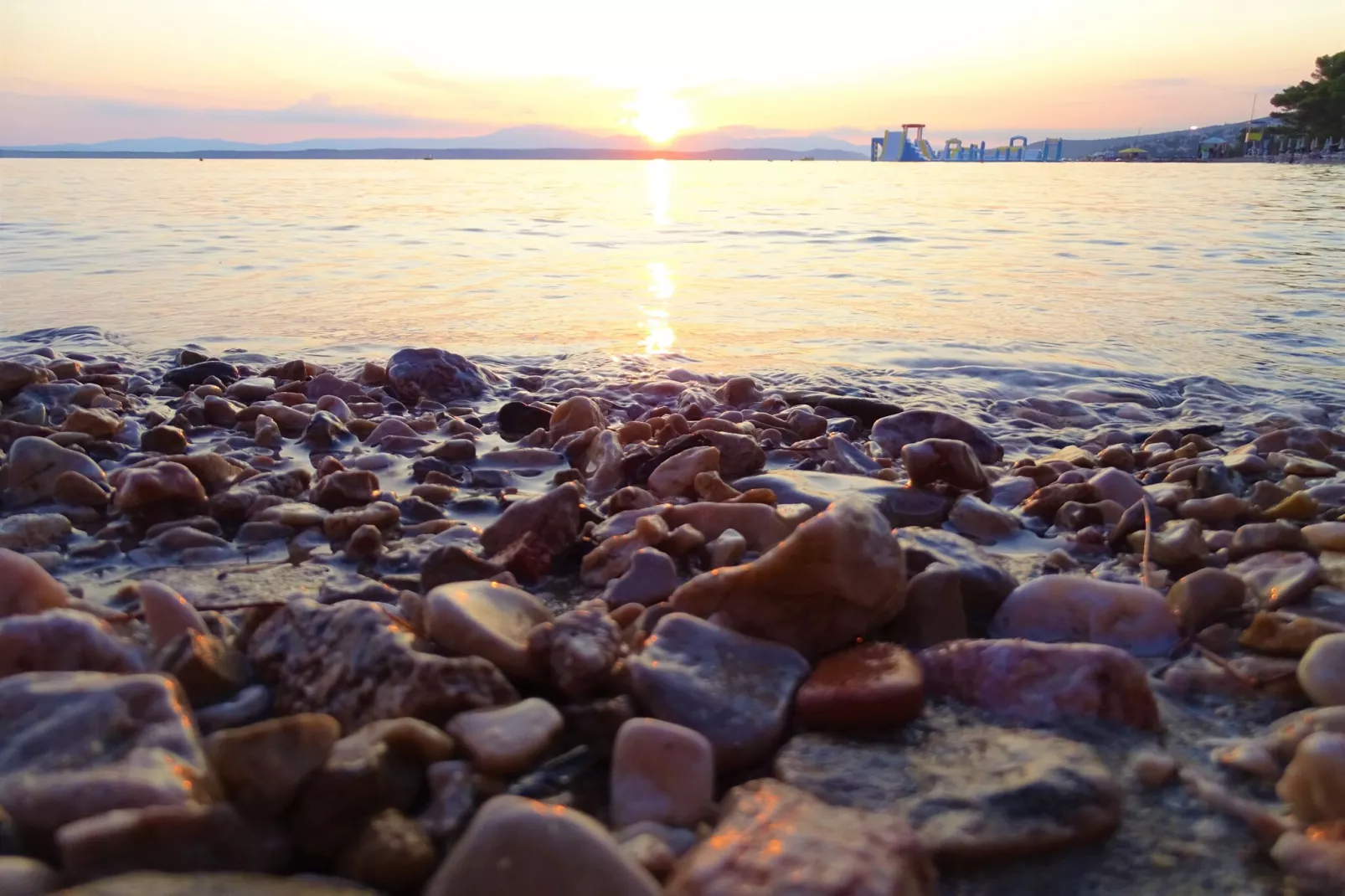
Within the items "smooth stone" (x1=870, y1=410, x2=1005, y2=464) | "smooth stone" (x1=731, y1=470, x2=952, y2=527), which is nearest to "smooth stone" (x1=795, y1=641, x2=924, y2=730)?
"smooth stone" (x1=731, y1=470, x2=952, y2=527)

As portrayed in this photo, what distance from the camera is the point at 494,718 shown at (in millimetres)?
1342

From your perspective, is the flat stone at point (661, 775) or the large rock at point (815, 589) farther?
the large rock at point (815, 589)

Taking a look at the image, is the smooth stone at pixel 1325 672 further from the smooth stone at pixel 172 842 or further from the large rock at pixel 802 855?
the smooth stone at pixel 172 842

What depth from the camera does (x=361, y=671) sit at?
→ 1.41 metres

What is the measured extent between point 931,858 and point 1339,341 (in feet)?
20.5

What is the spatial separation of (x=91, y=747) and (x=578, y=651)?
0.69 metres

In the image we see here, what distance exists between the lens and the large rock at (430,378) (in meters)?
4.60

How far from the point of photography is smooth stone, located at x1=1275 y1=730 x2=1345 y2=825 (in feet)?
3.89

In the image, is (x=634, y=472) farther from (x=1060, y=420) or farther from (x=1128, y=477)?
(x=1060, y=420)

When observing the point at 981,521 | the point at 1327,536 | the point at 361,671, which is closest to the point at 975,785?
the point at 361,671

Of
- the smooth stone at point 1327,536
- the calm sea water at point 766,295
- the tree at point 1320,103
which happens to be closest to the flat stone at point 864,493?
the smooth stone at point 1327,536

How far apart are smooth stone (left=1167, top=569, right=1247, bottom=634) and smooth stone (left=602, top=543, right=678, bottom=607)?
106cm

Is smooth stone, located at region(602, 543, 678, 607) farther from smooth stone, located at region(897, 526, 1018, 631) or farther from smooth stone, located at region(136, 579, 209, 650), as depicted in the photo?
smooth stone, located at region(136, 579, 209, 650)

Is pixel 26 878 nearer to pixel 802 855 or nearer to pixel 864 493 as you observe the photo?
pixel 802 855
